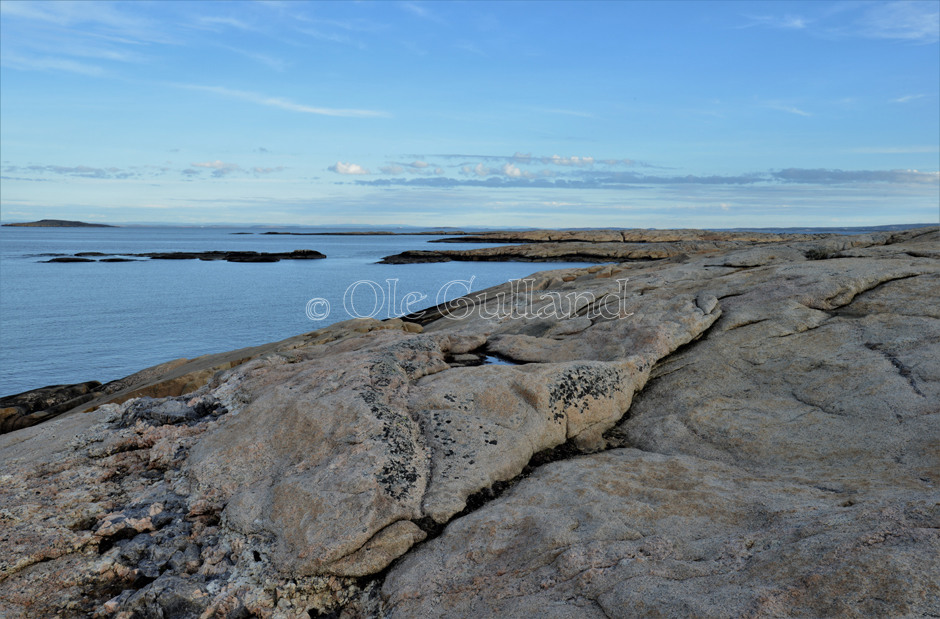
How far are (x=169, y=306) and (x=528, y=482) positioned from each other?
104ft

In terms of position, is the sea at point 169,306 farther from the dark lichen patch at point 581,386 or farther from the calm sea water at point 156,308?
the dark lichen patch at point 581,386

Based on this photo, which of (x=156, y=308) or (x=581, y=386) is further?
(x=156, y=308)

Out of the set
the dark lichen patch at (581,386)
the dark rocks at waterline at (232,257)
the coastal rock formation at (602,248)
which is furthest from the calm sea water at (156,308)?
the dark lichen patch at (581,386)

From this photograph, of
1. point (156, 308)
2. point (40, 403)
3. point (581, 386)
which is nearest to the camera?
point (581, 386)

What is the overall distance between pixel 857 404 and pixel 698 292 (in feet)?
14.7

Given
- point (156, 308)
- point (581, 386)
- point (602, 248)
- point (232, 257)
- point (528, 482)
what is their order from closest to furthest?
point (528, 482), point (581, 386), point (156, 308), point (602, 248), point (232, 257)

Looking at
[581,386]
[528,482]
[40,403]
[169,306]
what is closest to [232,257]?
[169,306]

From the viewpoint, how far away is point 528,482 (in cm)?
579

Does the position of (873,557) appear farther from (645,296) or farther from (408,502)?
(645,296)

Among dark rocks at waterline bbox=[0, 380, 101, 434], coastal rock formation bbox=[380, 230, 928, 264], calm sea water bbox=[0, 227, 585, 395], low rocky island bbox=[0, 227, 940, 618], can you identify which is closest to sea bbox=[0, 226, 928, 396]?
calm sea water bbox=[0, 227, 585, 395]

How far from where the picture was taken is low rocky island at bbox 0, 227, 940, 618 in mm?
3953

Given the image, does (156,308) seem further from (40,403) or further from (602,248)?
(602,248)

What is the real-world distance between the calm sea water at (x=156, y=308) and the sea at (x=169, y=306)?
0.17 ft

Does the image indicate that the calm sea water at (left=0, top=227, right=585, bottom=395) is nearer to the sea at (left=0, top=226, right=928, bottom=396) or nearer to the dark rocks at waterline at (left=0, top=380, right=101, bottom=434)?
the sea at (left=0, top=226, right=928, bottom=396)
